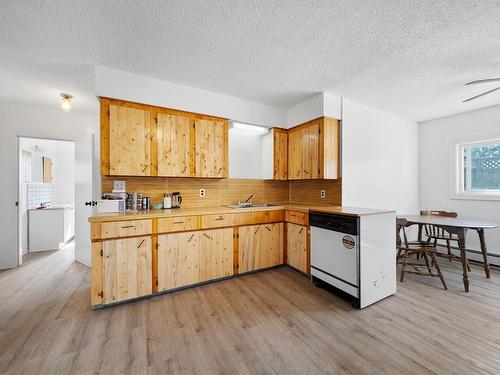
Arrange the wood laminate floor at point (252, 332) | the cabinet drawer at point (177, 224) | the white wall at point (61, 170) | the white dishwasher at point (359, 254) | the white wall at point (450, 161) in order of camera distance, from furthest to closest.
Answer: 1. the white wall at point (61, 170)
2. the white wall at point (450, 161)
3. the cabinet drawer at point (177, 224)
4. the white dishwasher at point (359, 254)
5. the wood laminate floor at point (252, 332)

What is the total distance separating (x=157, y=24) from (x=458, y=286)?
14.2ft

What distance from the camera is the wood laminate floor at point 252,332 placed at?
4.98 feet

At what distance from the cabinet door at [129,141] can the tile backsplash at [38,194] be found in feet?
10.6

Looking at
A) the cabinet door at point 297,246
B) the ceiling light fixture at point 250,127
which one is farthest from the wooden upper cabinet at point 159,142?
the cabinet door at point 297,246

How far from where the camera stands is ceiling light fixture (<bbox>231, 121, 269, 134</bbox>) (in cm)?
330

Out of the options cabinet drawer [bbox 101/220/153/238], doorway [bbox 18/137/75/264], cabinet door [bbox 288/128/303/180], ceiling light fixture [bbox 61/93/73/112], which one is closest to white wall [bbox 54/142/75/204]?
doorway [bbox 18/137/75/264]

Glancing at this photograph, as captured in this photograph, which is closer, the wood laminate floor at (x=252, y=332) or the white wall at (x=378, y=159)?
the wood laminate floor at (x=252, y=332)

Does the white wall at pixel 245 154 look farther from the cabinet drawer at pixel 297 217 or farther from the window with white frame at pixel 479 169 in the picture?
the window with white frame at pixel 479 169

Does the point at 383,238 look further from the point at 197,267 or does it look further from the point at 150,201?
the point at 150,201

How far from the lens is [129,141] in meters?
2.56

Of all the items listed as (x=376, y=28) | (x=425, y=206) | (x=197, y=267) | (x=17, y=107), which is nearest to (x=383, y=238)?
(x=376, y=28)

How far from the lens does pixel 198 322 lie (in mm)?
1992

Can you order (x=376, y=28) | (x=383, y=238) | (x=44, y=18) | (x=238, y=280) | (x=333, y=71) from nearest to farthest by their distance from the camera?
(x=44, y=18)
(x=376, y=28)
(x=383, y=238)
(x=333, y=71)
(x=238, y=280)

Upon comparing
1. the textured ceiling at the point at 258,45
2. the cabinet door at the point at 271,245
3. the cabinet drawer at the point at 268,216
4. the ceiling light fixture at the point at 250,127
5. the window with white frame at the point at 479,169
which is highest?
the textured ceiling at the point at 258,45
